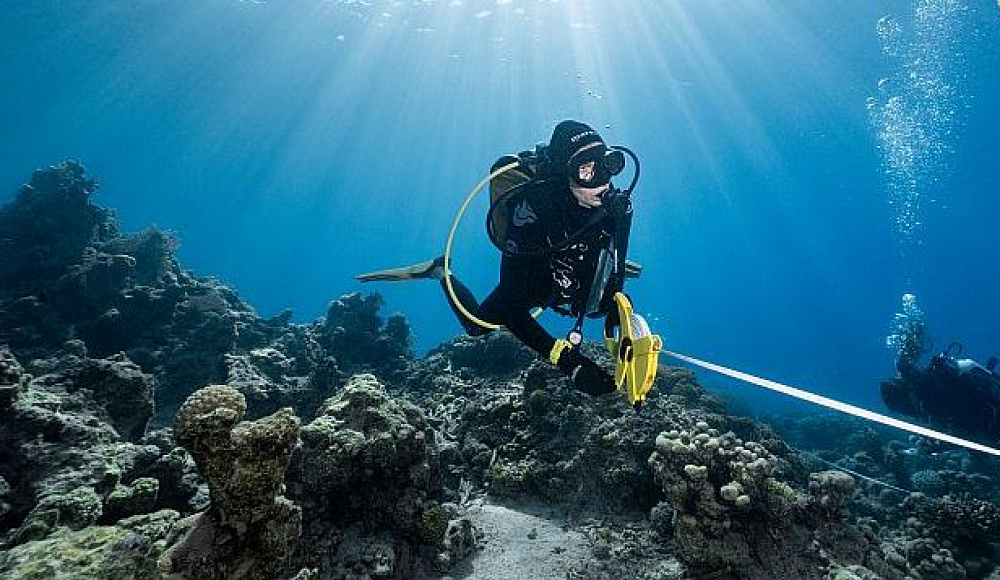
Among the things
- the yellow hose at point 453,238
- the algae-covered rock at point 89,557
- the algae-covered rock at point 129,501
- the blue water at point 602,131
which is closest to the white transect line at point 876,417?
the yellow hose at point 453,238

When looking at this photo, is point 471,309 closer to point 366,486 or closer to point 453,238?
point 453,238

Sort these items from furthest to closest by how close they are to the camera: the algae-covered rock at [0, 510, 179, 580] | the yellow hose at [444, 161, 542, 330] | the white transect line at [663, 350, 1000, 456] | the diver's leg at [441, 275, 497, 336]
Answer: the diver's leg at [441, 275, 497, 336] → the yellow hose at [444, 161, 542, 330] → the algae-covered rock at [0, 510, 179, 580] → the white transect line at [663, 350, 1000, 456]

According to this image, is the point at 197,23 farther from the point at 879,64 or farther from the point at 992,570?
the point at 879,64

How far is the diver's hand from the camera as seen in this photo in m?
4.71

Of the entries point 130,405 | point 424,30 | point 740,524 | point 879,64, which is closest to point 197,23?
point 424,30

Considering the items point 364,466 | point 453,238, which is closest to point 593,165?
point 453,238

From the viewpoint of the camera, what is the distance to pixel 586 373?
475 centimetres

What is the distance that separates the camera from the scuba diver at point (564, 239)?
504cm

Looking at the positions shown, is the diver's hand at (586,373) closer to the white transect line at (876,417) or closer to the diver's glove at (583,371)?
the diver's glove at (583,371)

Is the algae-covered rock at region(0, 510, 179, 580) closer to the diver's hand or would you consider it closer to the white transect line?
the diver's hand

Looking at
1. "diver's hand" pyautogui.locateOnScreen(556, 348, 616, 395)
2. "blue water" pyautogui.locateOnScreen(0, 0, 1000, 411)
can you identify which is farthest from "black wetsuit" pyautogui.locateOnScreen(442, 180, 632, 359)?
"blue water" pyautogui.locateOnScreen(0, 0, 1000, 411)

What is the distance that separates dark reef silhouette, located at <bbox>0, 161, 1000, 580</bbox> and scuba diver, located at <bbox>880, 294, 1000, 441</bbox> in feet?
5.44

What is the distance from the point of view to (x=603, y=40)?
130 feet

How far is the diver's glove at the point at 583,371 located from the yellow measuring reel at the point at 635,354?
12 centimetres
